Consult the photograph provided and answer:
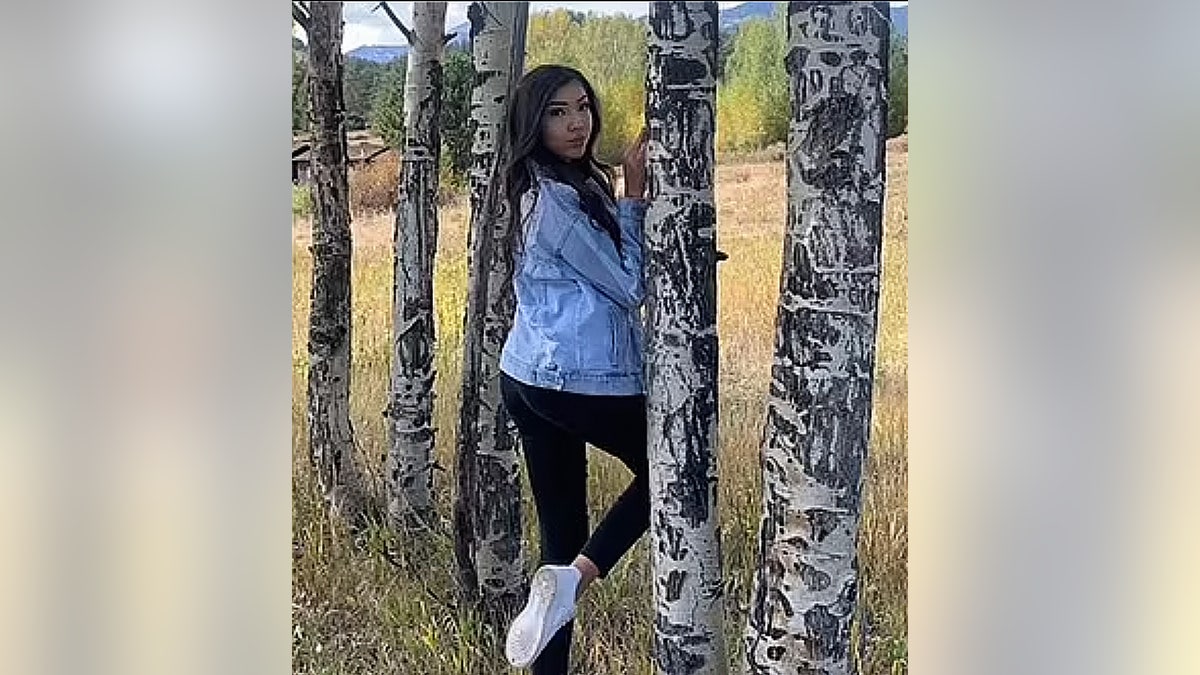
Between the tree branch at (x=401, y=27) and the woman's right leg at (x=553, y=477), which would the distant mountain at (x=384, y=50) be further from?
the woman's right leg at (x=553, y=477)

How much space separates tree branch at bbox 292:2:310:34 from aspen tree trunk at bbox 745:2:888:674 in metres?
0.57

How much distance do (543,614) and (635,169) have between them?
1.78 feet

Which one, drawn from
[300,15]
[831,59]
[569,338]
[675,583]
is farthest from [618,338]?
[300,15]

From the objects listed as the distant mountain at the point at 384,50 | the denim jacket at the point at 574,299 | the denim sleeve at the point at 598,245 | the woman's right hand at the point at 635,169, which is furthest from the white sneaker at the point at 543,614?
the distant mountain at the point at 384,50

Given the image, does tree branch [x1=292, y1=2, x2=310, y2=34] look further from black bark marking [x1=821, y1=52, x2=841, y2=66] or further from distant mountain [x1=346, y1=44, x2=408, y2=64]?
black bark marking [x1=821, y1=52, x2=841, y2=66]

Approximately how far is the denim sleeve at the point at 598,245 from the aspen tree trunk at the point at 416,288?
0.15 metres

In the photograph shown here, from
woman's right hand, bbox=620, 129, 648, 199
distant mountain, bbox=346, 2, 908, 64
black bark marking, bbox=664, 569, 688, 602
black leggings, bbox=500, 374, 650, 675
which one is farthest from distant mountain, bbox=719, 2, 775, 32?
black bark marking, bbox=664, 569, 688, 602

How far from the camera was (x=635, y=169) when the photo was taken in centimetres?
159

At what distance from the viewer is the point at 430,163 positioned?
5.30 feet

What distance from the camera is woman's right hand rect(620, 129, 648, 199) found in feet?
5.21

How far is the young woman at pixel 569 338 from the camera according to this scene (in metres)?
1.59
